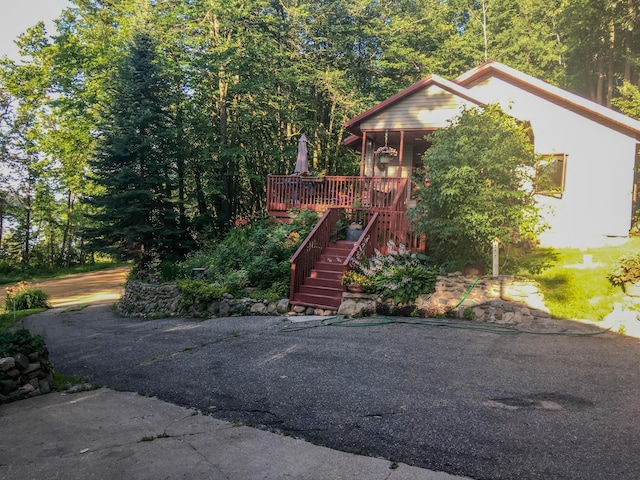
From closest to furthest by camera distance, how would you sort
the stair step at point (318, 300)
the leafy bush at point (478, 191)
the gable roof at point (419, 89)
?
the leafy bush at point (478, 191)
the stair step at point (318, 300)
the gable roof at point (419, 89)

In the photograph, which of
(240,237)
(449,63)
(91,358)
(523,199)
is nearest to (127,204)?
(240,237)

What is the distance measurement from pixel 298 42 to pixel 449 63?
459 inches

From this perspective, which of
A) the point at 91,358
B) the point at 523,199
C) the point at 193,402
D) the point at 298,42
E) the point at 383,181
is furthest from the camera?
the point at 298,42

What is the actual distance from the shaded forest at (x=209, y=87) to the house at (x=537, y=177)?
4.82 meters

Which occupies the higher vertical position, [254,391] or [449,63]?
[449,63]

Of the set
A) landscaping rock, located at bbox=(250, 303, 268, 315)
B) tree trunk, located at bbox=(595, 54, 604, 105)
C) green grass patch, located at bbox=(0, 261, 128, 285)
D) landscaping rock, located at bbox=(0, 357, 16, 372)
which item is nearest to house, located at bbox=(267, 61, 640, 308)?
landscaping rock, located at bbox=(250, 303, 268, 315)

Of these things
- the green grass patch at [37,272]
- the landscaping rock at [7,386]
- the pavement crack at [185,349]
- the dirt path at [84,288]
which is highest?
the landscaping rock at [7,386]

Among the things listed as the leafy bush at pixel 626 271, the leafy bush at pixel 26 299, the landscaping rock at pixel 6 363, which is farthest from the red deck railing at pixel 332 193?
the leafy bush at pixel 26 299

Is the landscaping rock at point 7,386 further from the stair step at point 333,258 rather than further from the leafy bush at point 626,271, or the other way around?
the leafy bush at point 626,271

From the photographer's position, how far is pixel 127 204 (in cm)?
1514

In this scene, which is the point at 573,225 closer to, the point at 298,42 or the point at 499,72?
the point at 499,72

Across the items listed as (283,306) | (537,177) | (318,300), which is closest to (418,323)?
(318,300)

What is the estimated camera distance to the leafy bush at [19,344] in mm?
5004

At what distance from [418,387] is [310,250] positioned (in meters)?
5.72
